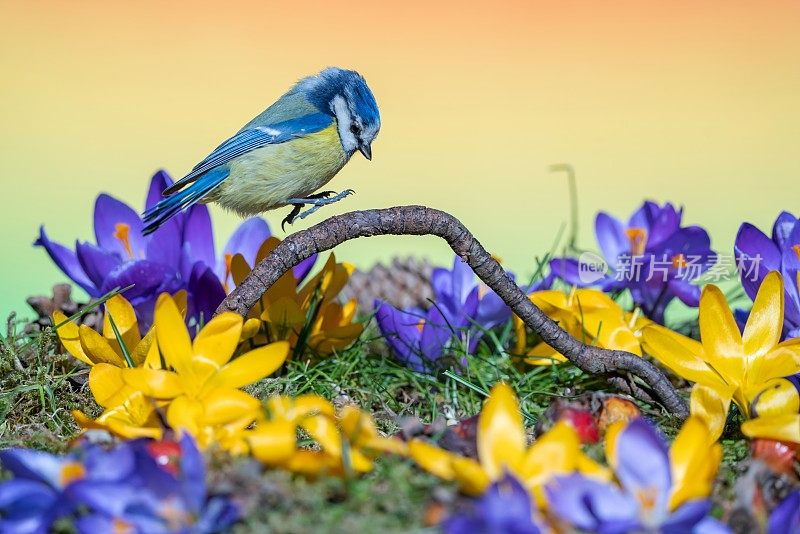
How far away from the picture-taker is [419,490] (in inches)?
39.1

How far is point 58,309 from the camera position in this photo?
1.95 metres

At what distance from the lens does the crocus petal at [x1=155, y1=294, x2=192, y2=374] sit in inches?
48.2

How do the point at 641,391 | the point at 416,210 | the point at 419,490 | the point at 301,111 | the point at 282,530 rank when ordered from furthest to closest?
the point at 301,111
the point at 641,391
the point at 416,210
the point at 419,490
the point at 282,530

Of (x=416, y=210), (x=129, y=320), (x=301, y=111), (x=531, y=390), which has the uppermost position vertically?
(x=301, y=111)

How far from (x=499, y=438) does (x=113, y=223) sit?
1045 millimetres

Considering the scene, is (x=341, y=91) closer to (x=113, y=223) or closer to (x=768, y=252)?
(x=113, y=223)

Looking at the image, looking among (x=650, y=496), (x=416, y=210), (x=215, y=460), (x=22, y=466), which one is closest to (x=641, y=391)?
(x=416, y=210)

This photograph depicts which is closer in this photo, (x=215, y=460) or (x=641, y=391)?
(x=215, y=460)

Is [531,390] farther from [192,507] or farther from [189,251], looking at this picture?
[192,507]

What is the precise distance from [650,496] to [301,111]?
1.13 meters

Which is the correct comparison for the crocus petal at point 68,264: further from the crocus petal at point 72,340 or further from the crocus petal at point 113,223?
the crocus petal at point 72,340

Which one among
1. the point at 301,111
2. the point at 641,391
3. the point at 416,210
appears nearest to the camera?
the point at 416,210

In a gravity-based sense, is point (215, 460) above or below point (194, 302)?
below

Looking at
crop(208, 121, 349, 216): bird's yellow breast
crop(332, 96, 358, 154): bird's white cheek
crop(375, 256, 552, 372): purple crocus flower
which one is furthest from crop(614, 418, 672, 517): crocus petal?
crop(332, 96, 358, 154): bird's white cheek
